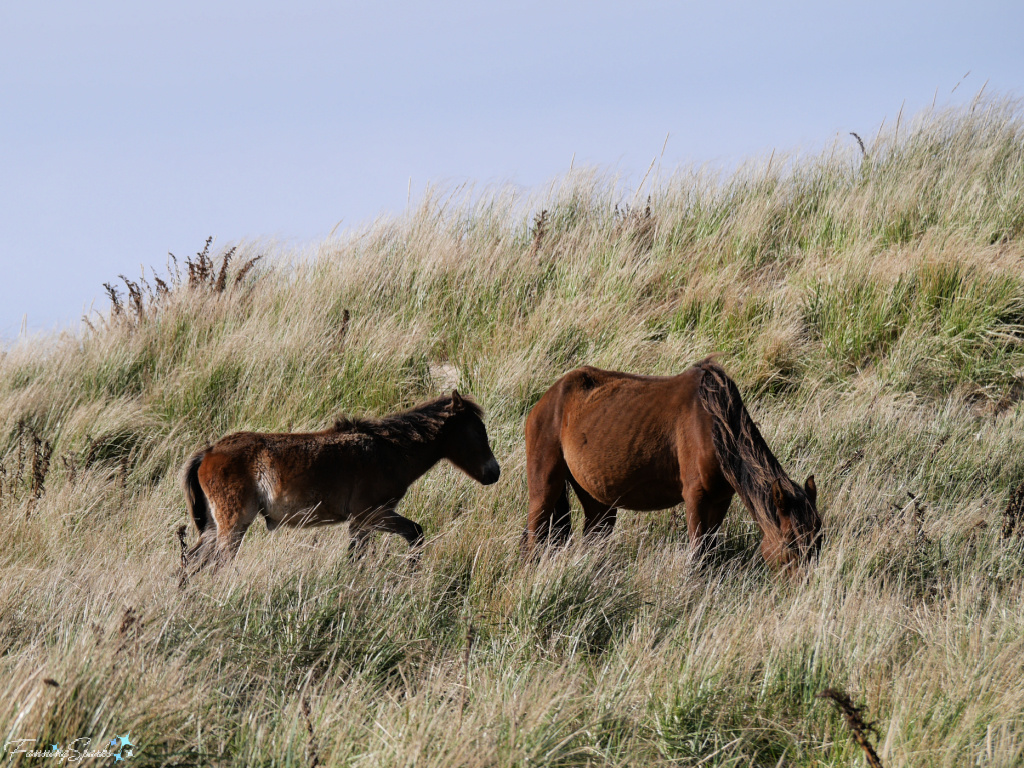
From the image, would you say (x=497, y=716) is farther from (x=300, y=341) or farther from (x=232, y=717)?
(x=300, y=341)

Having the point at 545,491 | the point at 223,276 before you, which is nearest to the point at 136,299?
the point at 223,276

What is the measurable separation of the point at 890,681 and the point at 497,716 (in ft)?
5.27

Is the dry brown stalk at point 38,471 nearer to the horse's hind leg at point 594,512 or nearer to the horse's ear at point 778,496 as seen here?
the horse's hind leg at point 594,512

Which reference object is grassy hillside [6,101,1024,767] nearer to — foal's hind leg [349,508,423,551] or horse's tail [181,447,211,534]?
foal's hind leg [349,508,423,551]

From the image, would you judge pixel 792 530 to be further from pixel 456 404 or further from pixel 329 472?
pixel 329 472

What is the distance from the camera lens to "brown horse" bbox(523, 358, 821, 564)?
4.46m

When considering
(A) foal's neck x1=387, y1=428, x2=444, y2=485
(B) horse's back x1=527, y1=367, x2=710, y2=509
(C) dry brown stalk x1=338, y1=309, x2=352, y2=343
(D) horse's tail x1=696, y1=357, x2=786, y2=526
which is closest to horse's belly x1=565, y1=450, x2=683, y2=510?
(B) horse's back x1=527, y1=367, x2=710, y2=509

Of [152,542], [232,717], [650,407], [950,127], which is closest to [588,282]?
[650,407]

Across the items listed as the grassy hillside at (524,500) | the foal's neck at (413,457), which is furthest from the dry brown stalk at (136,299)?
the foal's neck at (413,457)

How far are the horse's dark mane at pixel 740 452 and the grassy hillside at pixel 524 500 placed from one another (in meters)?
0.44

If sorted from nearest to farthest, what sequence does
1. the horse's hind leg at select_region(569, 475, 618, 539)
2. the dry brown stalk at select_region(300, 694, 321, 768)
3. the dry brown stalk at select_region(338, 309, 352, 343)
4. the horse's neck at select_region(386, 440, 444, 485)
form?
1. the dry brown stalk at select_region(300, 694, 321, 768)
2. the horse's neck at select_region(386, 440, 444, 485)
3. the horse's hind leg at select_region(569, 475, 618, 539)
4. the dry brown stalk at select_region(338, 309, 352, 343)

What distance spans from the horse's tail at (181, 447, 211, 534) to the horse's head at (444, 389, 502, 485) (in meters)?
1.55

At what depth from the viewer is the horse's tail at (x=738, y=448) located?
4.52 meters

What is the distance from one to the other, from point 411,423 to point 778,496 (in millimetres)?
2511
